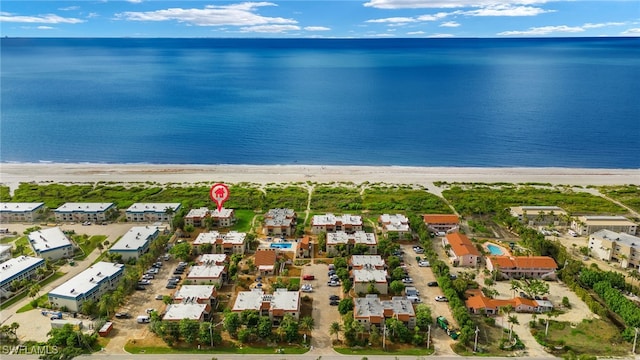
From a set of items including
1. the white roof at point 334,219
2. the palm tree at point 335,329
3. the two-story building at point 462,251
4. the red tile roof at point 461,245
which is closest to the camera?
the palm tree at point 335,329

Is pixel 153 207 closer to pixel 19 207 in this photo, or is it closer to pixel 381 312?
pixel 19 207

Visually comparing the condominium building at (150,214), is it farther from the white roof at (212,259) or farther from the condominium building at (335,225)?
the condominium building at (335,225)

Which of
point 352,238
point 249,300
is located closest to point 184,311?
point 249,300

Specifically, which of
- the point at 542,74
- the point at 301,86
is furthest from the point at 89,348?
the point at 542,74

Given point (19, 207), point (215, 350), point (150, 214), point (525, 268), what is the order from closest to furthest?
1. point (215, 350)
2. point (525, 268)
3. point (150, 214)
4. point (19, 207)

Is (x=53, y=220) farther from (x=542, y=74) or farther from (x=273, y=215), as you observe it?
(x=542, y=74)

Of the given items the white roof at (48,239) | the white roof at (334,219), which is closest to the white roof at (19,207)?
the white roof at (48,239)
